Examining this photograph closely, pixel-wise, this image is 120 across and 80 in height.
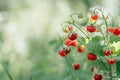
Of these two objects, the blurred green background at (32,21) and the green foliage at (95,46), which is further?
the blurred green background at (32,21)

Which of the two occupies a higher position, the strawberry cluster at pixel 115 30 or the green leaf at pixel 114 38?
the strawberry cluster at pixel 115 30

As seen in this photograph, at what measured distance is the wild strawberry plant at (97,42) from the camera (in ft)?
7.02

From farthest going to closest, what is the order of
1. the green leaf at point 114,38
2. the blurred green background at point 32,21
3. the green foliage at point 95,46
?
the blurred green background at point 32,21
the green leaf at point 114,38
the green foliage at point 95,46

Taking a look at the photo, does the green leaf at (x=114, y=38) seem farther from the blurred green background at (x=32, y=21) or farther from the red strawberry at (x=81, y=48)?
the blurred green background at (x=32, y=21)

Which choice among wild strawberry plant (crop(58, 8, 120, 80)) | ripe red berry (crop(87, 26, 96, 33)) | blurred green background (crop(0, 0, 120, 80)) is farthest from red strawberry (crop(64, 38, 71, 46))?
blurred green background (crop(0, 0, 120, 80))

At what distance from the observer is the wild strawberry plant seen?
214 cm

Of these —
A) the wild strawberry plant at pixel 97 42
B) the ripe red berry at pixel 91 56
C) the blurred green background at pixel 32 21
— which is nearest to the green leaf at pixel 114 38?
the wild strawberry plant at pixel 97 42

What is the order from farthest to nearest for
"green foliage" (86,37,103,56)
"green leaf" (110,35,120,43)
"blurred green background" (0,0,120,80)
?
"blurred green background" (0,0,120,80) < "green leaf" (110,35,120,43) < "green foliage" (86,37,103,56)

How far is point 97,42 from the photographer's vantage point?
2162mm

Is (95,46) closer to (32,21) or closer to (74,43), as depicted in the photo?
(74,43)

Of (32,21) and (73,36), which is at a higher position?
(73,36)

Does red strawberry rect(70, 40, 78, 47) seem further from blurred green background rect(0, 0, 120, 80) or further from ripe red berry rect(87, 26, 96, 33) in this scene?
blurred green background rect(0, 0, 120, 80)

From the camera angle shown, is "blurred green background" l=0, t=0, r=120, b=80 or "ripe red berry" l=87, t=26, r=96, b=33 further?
"blurred green background" l=0, t=0, r=120, b=80

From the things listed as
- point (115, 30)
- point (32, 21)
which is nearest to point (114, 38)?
point (115, 30)
